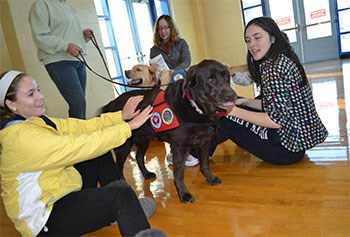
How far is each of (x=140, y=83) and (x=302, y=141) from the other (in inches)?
81.0

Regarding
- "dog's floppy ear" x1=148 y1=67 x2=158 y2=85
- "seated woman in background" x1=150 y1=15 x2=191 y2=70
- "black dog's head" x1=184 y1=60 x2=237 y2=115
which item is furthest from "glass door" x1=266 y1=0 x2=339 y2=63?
"black dog's head" x1=184 y1=60 x2=237 y2=115

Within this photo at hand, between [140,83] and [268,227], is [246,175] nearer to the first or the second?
[268,227]

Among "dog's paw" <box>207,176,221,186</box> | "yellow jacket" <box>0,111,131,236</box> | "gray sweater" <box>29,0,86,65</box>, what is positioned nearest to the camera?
"yellow jacket" <box>0,111,131,236</box>

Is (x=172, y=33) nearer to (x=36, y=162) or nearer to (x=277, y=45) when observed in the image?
(x=277, y=45)

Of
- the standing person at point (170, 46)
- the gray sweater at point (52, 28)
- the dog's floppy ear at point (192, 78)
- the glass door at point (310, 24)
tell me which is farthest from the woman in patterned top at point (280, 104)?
Answer: the glass door at point (310, 24)

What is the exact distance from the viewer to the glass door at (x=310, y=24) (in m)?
8.34

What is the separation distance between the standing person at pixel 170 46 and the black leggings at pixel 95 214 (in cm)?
236

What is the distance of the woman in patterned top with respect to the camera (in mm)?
1901

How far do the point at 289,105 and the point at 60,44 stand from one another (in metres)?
1.95

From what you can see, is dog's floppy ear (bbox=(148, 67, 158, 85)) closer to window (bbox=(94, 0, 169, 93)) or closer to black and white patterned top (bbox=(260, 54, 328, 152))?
black and white patterned top (bbox=(260, 54, 328, 152))

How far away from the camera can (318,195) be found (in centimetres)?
164

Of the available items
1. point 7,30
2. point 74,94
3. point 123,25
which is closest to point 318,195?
point 74,94

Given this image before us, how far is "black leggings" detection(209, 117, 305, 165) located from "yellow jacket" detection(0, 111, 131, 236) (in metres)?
1.19

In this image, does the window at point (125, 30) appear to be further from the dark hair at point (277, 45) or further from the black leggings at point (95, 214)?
the black leggings at point (95, 214)
